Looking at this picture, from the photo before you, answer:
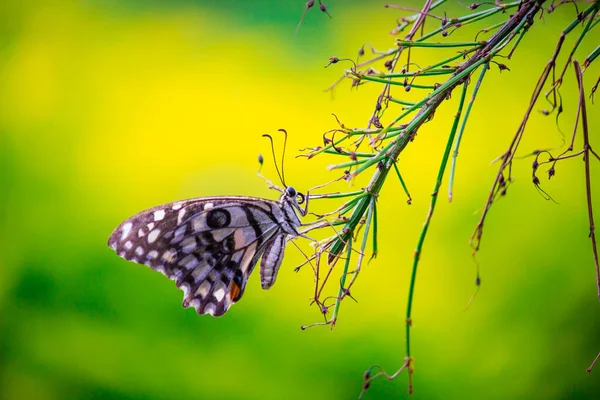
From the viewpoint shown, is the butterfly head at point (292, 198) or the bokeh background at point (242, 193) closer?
the butterfly head at point (292, 198)

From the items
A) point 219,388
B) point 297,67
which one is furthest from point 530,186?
point 219,388

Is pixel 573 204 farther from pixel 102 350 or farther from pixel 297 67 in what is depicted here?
pixel 102 350

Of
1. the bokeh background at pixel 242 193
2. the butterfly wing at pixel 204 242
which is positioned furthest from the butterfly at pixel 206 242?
the bokeh background at pixel 242 193

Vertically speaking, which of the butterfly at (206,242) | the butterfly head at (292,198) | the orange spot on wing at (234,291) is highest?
the butterfly head at (292,198)

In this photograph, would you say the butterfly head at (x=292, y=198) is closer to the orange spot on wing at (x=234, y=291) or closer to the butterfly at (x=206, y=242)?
the butterfly at (x=206, y=242)

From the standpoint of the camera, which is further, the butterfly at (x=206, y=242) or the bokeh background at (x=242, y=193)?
the bokeh background at (x=242, y=193)

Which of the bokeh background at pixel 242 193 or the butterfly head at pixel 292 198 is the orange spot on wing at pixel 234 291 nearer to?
the butterfly head at pixel 292 198

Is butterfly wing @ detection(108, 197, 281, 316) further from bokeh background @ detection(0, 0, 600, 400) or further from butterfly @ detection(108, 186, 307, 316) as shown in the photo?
bokeh background @ detection(0, 0, 600, 400)

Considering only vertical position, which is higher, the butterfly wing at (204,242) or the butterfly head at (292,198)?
the butterfly head at (292,198)
